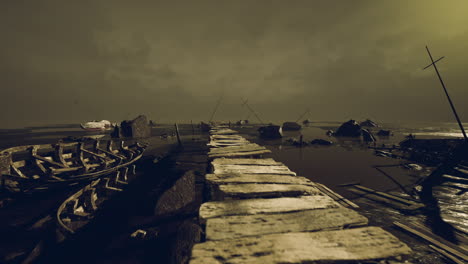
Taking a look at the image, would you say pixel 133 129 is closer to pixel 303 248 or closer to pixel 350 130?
pixel 303 248

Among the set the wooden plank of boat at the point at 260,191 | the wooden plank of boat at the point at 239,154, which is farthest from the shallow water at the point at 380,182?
the wooden plank of boat at the point at 239,154

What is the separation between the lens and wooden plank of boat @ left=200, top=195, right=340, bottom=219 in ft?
9.09

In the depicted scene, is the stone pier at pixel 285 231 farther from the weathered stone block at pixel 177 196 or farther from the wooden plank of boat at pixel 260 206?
the weathered stone block at pixel 177 196

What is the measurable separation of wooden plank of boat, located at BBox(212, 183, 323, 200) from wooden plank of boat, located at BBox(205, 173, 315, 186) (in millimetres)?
158

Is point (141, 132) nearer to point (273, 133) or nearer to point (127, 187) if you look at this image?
point (273, 133)

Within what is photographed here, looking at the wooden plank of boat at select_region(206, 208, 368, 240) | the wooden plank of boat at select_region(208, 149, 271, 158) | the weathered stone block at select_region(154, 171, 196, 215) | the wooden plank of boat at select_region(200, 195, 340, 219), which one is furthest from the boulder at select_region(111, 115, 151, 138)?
the wooden plank of boat at select_region(206, 208, 368, 240)

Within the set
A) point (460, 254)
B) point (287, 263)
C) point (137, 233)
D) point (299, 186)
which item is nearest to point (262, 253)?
point (287, 263)

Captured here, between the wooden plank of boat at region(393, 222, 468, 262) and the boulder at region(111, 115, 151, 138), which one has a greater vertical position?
the boulder at region(111, 115, 151, 138)

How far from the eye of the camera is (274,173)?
15.4 feet

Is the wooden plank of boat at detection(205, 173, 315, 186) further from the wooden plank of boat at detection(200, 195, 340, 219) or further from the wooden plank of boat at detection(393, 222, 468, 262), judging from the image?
the wooden plank of boat at detection(393, 222, 468, 262)

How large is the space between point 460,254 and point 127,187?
14.4m

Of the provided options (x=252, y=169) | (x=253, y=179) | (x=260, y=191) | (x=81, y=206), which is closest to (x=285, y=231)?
(x=260, y=191)

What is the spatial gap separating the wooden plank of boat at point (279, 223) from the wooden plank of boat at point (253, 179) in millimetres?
1274

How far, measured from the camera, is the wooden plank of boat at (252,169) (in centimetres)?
474
